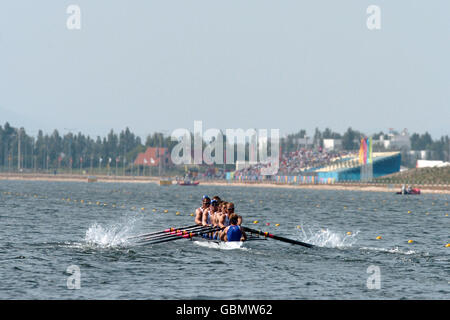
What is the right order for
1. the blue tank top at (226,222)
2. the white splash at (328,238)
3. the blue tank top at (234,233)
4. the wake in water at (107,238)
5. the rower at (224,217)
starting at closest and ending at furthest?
the blue tank top at (234,233) < the rower at (224,217) < the blue tank top at (226,222) < the wake in water at (107,238) < the white splash at (328,238)

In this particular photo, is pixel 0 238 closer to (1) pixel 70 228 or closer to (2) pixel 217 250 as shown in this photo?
(1) pixel 70 228

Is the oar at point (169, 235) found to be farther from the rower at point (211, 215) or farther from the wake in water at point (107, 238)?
the wake in water at point (107, 238)

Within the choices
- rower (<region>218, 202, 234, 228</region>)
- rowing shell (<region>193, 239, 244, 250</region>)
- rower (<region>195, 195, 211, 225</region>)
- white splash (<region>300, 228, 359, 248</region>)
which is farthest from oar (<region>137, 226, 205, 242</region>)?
white splash (<region>300, 228, 359, 248</region>)

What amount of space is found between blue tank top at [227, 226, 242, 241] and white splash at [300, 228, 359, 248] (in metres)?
5.56

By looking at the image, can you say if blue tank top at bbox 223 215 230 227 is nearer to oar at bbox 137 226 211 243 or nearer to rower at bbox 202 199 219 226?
rower at bbox 202 199 219 226

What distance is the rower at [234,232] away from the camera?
39469 mm

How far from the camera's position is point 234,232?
3975 cm

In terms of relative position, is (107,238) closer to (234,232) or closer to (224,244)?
(224,244)

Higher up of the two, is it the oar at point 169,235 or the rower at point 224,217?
the rower at point 224,217

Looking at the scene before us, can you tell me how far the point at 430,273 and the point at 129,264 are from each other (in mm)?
12487

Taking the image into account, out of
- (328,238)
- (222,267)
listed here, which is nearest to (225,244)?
(222,267)

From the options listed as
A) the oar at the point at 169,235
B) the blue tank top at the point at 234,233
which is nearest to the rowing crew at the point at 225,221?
the blue tank top at the point at 234,233

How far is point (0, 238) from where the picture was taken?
47531 millimetres

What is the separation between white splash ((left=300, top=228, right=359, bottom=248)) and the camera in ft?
145
